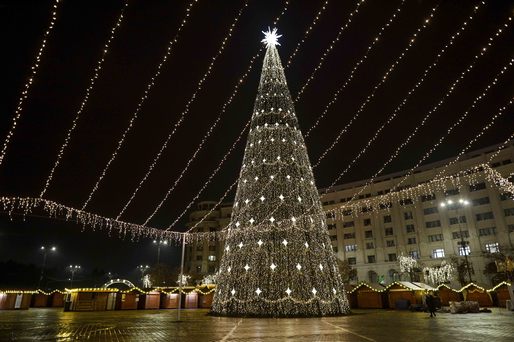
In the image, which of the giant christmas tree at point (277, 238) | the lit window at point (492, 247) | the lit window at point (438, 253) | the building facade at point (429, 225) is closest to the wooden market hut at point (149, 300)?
the giant christmas tree at point (277, 238)

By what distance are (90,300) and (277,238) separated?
21110 mm

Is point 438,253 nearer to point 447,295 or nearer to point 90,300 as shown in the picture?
point 447,295

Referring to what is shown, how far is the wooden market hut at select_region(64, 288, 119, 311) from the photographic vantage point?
2821 cm

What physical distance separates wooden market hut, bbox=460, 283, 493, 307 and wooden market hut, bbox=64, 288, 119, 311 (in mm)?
29783

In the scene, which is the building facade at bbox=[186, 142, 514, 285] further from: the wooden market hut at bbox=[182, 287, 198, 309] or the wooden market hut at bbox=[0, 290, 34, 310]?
the wooden market hut at bbox=[0, 290, 34, 310]

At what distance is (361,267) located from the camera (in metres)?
60.9

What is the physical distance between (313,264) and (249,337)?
23.4 feet

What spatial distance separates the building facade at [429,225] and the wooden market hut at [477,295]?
14.8 metres

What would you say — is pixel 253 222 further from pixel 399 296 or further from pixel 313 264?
pixel 399 296

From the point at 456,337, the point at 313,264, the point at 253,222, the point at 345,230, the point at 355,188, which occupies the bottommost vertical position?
the point at 456,337

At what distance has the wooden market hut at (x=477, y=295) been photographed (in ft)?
93.1

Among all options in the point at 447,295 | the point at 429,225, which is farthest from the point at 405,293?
the point at 429,225

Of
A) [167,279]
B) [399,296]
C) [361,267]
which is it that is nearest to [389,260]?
[361,267]

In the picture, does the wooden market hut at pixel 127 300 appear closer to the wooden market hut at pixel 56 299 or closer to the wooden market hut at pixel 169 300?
the wooden market hut at pixel 169 300
